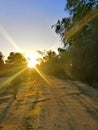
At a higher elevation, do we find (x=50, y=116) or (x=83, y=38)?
(x=83, y=38)

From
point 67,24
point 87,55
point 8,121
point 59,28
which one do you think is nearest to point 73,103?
point 8,121

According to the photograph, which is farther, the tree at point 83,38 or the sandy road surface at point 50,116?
the tree at point 83,38

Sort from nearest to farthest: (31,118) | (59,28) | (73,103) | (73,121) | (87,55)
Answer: (73,121) < (31,118) < (73,103) < (87,55) < (59,28)

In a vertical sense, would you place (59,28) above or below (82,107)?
above

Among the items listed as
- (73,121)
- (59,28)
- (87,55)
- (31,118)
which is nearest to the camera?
(73,121)

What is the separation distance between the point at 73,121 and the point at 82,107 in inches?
109

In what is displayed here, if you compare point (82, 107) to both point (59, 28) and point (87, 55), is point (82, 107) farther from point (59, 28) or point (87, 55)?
point (59, 28)

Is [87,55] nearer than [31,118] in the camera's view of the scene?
No

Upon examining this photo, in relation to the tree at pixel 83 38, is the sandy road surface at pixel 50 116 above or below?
below

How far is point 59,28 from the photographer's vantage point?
4544cm

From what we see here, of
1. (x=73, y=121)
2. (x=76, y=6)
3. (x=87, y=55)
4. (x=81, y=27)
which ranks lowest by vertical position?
(x=73, y=121)

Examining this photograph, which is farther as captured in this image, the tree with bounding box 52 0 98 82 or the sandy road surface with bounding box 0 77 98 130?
the tree with bounding box 52 0 98 82

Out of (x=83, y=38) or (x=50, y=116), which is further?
(x=83, y=38)

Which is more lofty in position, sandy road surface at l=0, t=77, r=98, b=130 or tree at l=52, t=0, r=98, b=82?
tree at l=52, t=0, r=98, b=82
